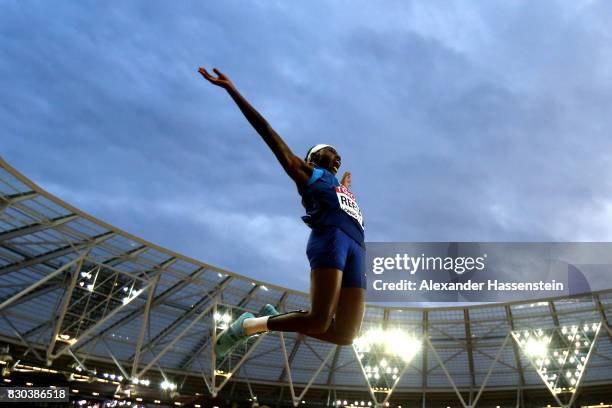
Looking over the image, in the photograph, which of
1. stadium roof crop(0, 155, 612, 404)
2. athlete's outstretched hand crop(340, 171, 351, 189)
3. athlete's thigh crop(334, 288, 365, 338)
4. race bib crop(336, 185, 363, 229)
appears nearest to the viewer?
athlete's thigh crop(334, 288, 365, 338)

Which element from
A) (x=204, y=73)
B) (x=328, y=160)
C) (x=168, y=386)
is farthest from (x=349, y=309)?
(x=168, y=386)

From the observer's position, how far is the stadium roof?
2683 centimetres

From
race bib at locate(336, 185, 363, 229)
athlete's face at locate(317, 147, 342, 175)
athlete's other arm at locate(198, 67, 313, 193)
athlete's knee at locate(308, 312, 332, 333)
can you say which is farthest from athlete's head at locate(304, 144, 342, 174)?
athlete's knee at locate(308, 312, 332, 333)

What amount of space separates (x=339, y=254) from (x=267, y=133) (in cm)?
115

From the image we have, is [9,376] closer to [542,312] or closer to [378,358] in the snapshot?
[378,358]

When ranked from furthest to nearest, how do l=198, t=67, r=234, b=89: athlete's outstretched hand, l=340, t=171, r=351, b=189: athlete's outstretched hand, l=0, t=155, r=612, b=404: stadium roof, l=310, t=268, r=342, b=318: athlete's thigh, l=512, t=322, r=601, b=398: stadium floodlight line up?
l=512, t=322, r=601, b=398: stadium floodlight
l=0, t=155, r=612, b=404: stadium roof
l=340, t=171, r=351, b=189: athlete's outstretched hand
l=198, t=67, r=234, b=89: athlete's outstretched hand
l=310, t=268, r=342, b=318: athlete's thigh

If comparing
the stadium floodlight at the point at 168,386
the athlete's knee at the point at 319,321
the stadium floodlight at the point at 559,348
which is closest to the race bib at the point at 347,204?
the athlete's knee at the point at 319,321

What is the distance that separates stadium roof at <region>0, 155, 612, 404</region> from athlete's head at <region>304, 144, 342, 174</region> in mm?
20287

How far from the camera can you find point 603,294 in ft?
105

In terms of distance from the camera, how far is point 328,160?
5.38m

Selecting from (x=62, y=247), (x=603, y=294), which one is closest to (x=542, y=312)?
(x=603, y=294)

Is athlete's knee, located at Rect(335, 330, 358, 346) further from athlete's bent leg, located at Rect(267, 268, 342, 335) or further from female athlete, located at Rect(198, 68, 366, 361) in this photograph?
athlete's bent leg, located at Rect(267, 268, 342, 335)

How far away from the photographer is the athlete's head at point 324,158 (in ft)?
17.6

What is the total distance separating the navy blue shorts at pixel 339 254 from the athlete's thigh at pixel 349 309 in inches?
2.3
